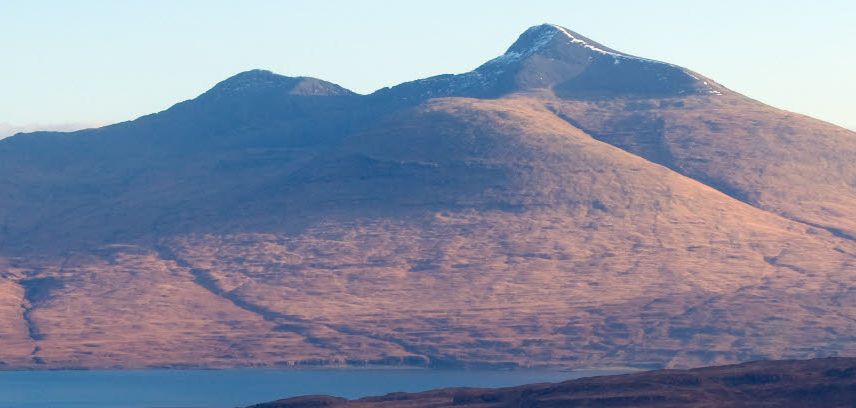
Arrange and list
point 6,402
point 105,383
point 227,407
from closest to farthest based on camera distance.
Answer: point 227,407 → point 6,402 → point 105,383

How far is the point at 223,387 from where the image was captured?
608ft

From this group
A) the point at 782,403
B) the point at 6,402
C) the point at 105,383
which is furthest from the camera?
the point at 105,383

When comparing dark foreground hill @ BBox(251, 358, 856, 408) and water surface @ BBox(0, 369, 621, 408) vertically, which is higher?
dark foreground hill @ BBox(251, 358, 856, 408)

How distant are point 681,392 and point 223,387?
71.3 m

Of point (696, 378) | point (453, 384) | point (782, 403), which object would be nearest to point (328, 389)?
point (453, 384)

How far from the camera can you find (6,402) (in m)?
173

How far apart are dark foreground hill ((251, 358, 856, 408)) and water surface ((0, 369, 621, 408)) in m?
29.2

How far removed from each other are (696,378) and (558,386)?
1176 centimetres

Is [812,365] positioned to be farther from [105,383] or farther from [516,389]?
[105,383]

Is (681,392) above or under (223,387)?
above

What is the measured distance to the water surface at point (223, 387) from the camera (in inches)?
6668

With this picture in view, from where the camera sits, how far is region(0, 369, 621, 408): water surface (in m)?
169

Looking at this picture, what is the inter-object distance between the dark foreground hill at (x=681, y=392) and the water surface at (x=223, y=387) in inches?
1151

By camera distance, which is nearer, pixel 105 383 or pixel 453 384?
pixel 453 384
